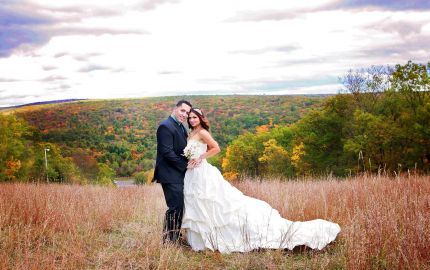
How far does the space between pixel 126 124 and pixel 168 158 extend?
79.9 m

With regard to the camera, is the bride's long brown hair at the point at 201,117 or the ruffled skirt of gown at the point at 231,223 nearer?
the ruffled skirt of gown at the point at 231,223

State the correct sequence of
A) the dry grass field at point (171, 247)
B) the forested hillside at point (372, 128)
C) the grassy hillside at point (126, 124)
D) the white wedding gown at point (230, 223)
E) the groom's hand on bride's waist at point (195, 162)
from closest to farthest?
the dry grass field at point (171, 247), the white wedding gown at point (230, 223), the groom's hand on bride's waist at point (195, 162), the forested hillside at point (372, 128), the grassy hillside at point (126, 124)

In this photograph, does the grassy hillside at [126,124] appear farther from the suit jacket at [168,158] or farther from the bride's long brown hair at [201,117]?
the bride's long brown hair at [201,117]

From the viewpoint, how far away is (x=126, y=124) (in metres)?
85.2

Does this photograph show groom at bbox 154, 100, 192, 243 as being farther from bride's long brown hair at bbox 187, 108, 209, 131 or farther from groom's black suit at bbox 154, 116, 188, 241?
bride's long brown hair at bbox 187, 108, 209, 131

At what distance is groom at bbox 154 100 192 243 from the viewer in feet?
22.9

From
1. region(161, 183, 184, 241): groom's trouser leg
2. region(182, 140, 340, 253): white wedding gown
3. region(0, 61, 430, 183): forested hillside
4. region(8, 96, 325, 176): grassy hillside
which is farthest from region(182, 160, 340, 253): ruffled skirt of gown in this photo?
region(8, 96, 325, 176): grassy hillside

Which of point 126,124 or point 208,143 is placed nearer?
point 208,143

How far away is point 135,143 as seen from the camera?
226 ft

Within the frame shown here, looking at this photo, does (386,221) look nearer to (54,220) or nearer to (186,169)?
(186,169)

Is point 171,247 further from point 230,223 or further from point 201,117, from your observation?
point 201,117

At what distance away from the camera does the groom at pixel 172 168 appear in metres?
6.96

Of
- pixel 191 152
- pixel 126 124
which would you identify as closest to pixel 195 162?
pixel 191 152

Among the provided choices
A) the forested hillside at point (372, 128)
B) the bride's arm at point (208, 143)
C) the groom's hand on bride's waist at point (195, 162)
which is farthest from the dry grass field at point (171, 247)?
the forested hillside at point (372, 128)
